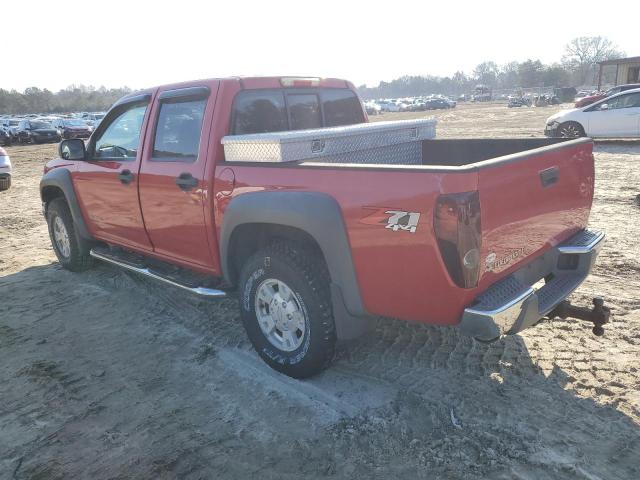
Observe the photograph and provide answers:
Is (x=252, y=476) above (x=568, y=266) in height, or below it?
below

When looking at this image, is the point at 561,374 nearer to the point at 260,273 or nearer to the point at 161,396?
the point at 260,273

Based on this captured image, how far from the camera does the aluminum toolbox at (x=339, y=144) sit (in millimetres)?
3352

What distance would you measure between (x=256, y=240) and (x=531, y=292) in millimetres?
1885

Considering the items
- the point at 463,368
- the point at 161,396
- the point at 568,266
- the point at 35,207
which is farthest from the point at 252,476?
the point at 35,207

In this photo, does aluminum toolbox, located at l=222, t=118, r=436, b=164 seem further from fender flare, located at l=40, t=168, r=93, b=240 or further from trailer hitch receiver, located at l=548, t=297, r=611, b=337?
fender flare, located at l=40, t=168, r=93, b=240

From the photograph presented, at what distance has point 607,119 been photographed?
14547 mm

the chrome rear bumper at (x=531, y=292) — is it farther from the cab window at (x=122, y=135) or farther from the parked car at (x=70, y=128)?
the parked car at (x=70, y=128)

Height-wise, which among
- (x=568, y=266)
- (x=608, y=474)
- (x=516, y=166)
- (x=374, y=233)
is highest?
(x=516, y=166)

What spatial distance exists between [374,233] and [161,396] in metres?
1.83

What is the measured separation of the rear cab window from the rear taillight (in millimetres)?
1927

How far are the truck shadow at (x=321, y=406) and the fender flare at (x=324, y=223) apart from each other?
0.71 m

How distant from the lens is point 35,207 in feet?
33.2

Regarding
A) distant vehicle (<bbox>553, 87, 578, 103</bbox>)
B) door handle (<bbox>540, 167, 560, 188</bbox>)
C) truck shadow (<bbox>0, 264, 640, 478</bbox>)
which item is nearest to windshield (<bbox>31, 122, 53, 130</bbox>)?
truck shadow (<bbox>0, 264, 640, 478</bbox>)

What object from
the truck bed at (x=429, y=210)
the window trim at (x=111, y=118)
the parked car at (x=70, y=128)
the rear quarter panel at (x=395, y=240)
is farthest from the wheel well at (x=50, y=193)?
the parked car at (x=70, y=128)
